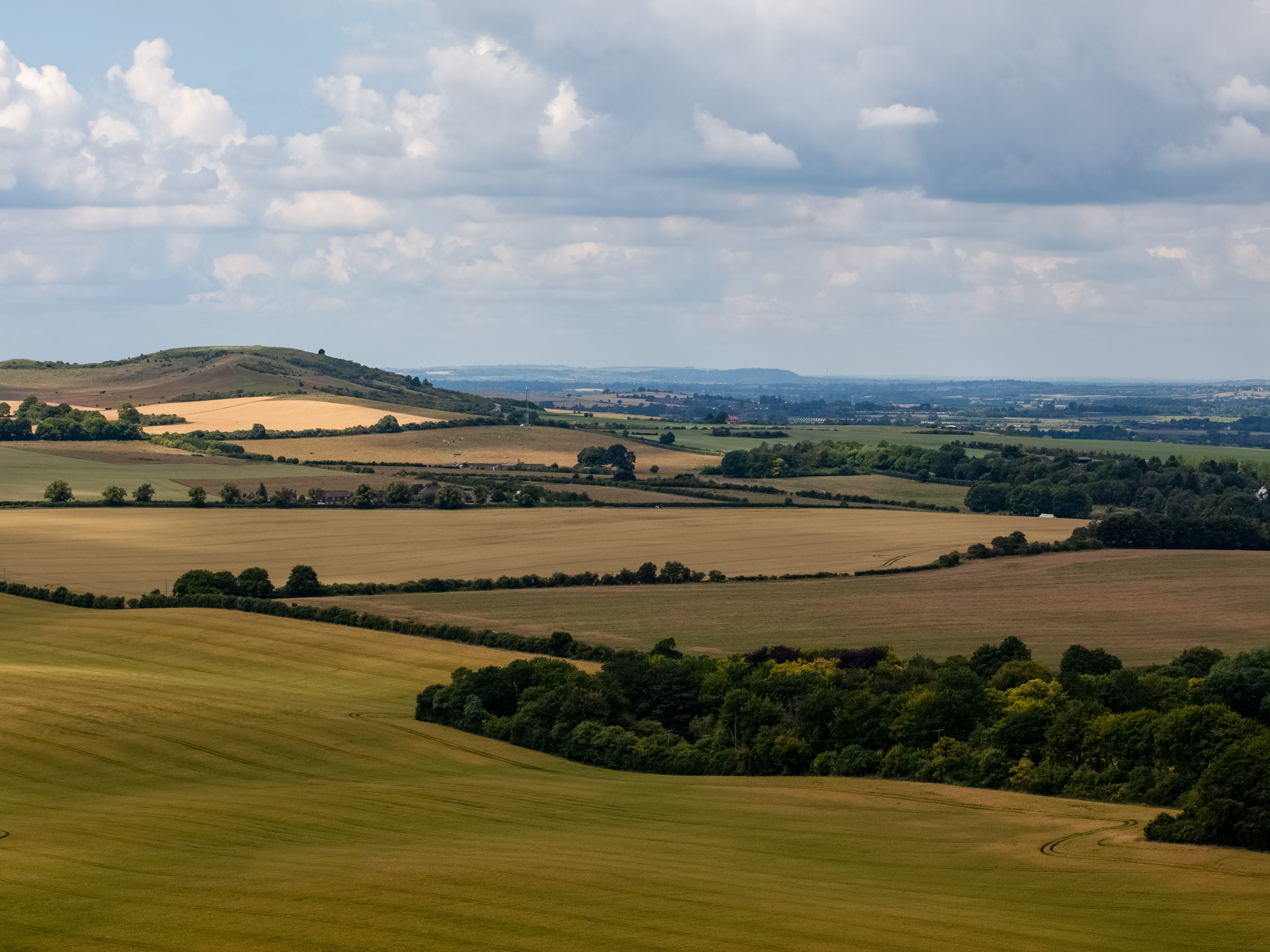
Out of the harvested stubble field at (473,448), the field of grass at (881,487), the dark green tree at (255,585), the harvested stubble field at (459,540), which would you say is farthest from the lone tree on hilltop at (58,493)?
the field of grass at (881,487)

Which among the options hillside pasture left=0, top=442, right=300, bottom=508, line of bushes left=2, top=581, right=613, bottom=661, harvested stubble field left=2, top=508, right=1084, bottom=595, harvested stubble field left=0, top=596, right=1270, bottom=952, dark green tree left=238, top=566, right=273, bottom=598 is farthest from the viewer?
hillside pasture left=0, top=442, right=300, bottom=508

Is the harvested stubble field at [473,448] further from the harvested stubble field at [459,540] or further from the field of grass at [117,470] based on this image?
A: the harvested stubble field at [459,540]

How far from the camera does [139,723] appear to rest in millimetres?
49719

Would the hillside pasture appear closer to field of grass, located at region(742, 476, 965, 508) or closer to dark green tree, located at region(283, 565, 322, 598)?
dark green tree, located at region(283, 565, 322, 598)

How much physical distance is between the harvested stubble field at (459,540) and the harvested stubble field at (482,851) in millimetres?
32671

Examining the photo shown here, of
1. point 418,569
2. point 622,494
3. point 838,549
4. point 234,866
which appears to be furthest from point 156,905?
point 622,494

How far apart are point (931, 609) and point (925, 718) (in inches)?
1131

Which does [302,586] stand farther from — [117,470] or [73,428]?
[73,428]

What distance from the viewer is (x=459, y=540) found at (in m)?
102

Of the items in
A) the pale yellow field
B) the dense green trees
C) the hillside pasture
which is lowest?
the hillside pasture

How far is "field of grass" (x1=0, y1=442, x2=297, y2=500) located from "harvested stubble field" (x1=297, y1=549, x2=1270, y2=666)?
5254cm

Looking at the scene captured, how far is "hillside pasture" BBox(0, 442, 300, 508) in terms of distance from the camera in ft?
407

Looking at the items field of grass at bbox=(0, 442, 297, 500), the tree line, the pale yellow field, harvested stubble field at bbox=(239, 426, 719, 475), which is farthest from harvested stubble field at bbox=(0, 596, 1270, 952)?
the pale yellow field

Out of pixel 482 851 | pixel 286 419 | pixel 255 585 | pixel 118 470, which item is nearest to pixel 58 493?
pixel 118 470
